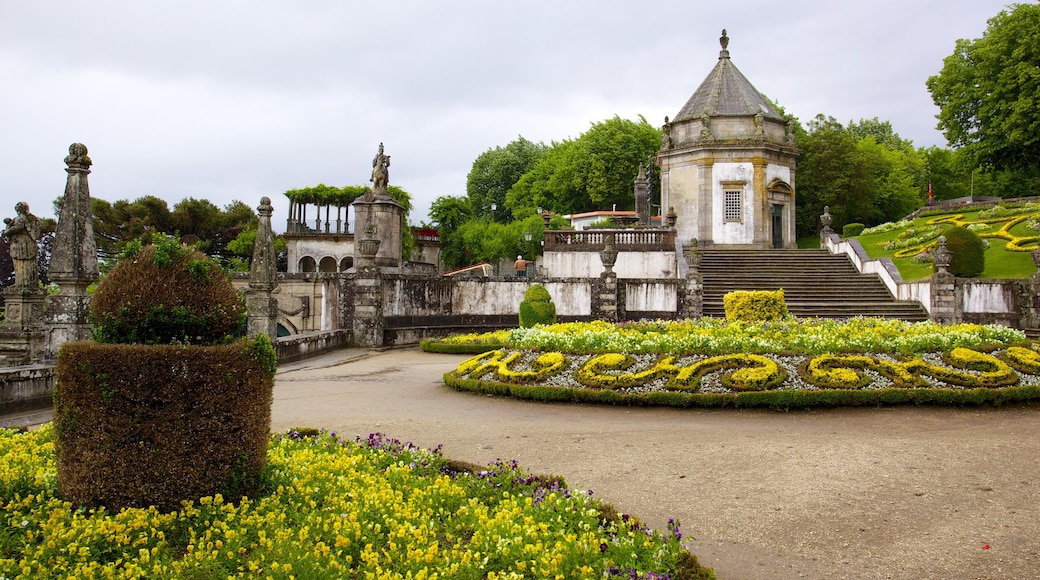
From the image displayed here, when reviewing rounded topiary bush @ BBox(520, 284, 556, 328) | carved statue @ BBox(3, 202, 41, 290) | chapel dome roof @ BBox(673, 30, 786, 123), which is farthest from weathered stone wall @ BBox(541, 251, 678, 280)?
carved statue @ BBox(3, 202, 41, 290)

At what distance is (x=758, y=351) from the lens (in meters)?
11.6

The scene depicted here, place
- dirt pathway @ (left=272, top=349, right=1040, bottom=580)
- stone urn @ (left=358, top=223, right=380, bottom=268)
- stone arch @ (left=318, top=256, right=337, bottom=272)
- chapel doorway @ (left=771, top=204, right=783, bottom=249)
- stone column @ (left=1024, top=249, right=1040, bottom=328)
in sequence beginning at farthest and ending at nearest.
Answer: stone arch @ (left=318, top=256, right=337, bottom=272) < chapel doorway @ (left=771, top=204, right=783, bottom=249) < stone column @ (left=1024, top=249, right=1040, bottom=328) < stone urn @ (left=358, top=223, right=380, bottom=268) < dirt pathway @ (left=272, top=349, right=1040, bottom=580)

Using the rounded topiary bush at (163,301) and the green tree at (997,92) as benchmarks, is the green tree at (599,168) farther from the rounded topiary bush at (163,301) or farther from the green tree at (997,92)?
the rounded topiary bush at (163,301)

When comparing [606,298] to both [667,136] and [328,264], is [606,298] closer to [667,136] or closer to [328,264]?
[667,136]

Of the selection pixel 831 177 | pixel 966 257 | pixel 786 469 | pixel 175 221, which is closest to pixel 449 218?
pixel 175 221

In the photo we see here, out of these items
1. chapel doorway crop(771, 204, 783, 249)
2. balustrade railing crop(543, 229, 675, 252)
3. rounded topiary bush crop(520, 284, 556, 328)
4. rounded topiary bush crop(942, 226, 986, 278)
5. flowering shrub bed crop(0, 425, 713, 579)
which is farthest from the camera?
chapel doorway crop(771, 204, 783, 249)

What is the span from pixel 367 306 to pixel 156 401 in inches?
666

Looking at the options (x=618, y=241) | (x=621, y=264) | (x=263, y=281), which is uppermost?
(x=618, y=241)

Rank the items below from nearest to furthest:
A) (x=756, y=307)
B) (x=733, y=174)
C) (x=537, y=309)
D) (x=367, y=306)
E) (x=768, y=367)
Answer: (x=768, y=367)
(x=756, y=307)
(x=367, y=306)
(x=537, y=309)
(x=733, y=174)

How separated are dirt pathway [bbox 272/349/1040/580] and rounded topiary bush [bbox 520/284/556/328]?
10157mm

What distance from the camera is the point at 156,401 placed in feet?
14.4

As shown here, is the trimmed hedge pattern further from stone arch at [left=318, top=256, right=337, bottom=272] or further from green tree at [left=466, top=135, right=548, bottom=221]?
green tree at [left=466, top=135, right=548, bottom=221]

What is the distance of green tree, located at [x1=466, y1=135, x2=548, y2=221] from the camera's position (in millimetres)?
72750

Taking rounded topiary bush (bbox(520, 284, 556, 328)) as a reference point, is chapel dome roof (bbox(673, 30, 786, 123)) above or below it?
above
